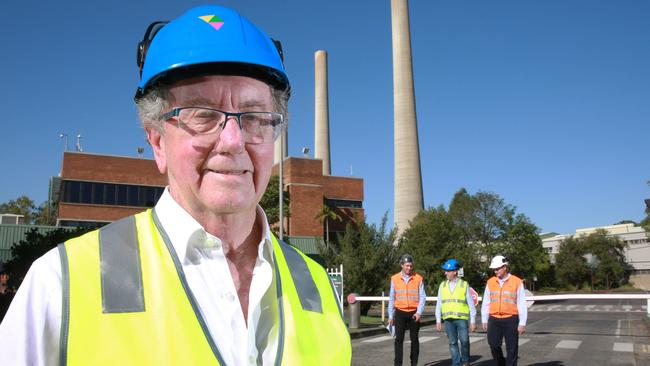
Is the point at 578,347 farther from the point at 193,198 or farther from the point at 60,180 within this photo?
the point at 60,180

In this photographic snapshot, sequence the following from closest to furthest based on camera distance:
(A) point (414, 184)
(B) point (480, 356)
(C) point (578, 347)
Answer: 1. (B) point (480, 356)
2. (C) point (578, 347)
3. (A) point (414, 184)

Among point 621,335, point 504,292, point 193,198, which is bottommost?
point 621,335

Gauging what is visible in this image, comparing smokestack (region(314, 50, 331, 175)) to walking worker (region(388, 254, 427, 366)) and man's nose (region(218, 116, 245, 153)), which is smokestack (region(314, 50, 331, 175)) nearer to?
walking worker (region(388, 254, 427, 366))

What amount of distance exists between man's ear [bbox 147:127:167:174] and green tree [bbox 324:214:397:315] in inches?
835

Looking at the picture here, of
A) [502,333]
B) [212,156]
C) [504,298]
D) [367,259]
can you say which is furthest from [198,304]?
[367,259]

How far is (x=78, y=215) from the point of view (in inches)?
1975

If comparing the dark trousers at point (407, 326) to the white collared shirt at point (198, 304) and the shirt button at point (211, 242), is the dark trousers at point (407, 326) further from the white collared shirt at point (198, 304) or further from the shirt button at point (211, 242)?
the shirt button at point (211, 242)

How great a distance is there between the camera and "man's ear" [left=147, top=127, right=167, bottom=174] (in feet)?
5.57

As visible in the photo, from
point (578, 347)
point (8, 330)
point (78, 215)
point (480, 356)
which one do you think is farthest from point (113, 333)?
point (78, 215)

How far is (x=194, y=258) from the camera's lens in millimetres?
1560

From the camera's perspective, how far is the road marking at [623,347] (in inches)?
543

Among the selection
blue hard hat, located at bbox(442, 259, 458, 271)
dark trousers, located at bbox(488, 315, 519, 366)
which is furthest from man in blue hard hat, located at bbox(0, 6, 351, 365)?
blue hard hat, located at bbox(442, 259, 458, 271)

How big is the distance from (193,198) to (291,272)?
1.56 feet

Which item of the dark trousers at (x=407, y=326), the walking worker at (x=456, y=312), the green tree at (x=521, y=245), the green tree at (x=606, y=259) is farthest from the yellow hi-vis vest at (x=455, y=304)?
the green tree at (x=606, y=259)
